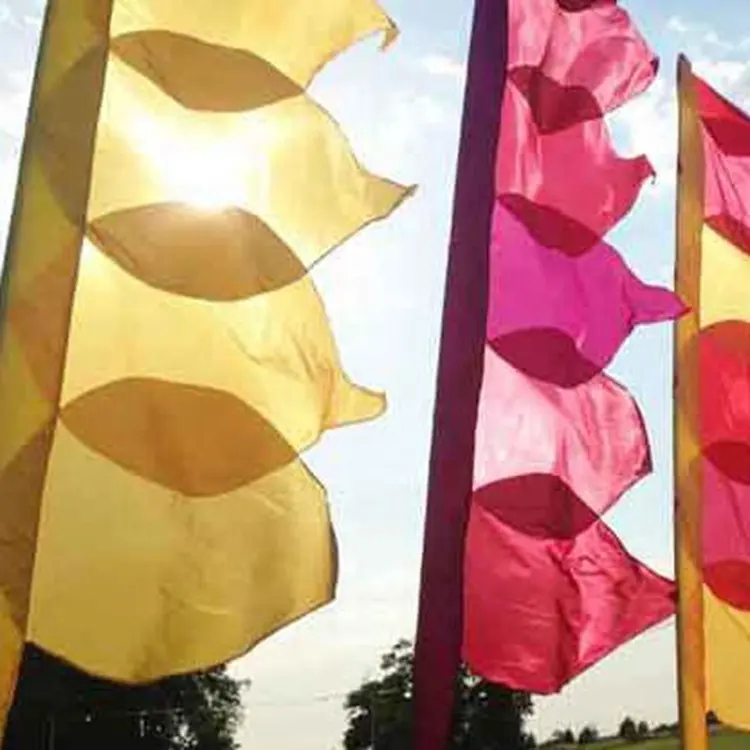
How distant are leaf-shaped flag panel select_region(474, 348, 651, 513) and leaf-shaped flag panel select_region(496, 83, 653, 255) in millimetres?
Result: 897

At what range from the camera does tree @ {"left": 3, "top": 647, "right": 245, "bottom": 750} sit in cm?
4303

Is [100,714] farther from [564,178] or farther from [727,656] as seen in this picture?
[564,178]

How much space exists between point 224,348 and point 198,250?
19.8 inches

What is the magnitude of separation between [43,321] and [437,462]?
226 centimetres

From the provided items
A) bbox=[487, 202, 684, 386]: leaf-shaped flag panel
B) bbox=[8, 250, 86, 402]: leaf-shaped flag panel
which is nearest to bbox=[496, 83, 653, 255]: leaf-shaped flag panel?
bbox=[487, 202, 684, 386]: leaf-shaped flag panel

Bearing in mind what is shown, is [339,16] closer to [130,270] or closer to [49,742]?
[130,270]

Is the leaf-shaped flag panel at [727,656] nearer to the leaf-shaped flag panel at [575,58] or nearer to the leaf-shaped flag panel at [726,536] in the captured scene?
the leaf-shaped flag panel at [726,536]

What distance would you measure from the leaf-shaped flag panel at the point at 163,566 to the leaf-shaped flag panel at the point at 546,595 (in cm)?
153

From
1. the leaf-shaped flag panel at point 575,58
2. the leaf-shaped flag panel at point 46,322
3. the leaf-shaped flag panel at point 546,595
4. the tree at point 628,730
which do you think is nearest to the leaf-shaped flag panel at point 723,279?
the leaf-shaped flag panel at point 575,58

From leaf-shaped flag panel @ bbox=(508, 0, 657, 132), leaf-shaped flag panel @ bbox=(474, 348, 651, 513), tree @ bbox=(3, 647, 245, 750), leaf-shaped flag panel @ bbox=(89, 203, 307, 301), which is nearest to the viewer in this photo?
leaf-shaped flag panel @ bbox=(89, 203, 307, 301)

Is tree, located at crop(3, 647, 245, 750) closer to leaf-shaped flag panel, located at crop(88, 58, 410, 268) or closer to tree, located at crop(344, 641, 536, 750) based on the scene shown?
tree, located at crop(344, 641, 536, 750)

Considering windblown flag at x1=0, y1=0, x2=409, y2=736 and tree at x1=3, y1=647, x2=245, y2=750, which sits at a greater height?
tree at x1=3, y1=647, x2=245, y2=750

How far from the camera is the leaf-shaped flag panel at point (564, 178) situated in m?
9.49

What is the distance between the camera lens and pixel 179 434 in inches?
287
